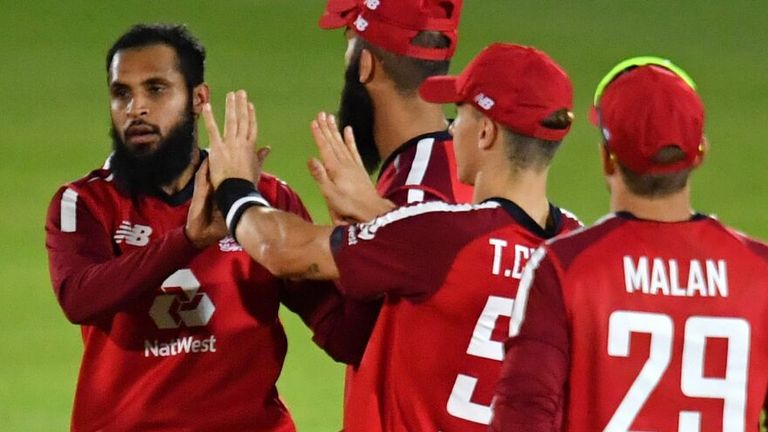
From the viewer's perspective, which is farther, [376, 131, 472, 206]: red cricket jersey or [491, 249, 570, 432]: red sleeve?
[376, 131, 472, 206]: red cricket jersey

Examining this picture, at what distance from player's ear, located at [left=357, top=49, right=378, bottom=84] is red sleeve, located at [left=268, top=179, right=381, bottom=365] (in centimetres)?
42

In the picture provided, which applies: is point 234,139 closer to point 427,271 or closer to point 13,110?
point 427,271

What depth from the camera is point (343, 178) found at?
424 centimetres

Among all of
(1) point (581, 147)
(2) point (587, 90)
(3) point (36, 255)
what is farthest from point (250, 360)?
(2) point (587, 90)

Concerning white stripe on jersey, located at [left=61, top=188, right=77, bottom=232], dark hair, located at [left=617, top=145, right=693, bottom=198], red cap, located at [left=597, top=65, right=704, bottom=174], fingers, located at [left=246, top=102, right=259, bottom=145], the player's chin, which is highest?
red cap, located at [left=597, top=65, right=704, bottom=174]

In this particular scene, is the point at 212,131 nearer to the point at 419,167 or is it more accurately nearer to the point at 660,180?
the point at 419,167

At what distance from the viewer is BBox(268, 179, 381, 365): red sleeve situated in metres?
4.38

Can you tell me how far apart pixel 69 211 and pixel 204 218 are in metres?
→ 0.58

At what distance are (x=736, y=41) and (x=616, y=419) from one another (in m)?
11.6

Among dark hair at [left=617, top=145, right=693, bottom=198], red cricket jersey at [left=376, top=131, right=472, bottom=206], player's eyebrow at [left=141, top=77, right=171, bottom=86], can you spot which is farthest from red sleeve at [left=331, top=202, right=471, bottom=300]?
player's eyebrow at [left=141, top=77, right=171, bottom=86]

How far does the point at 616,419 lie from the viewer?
11.0 ft

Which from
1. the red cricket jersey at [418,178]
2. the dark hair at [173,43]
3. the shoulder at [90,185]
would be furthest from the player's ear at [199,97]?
the red cricket jersey at [418,178]

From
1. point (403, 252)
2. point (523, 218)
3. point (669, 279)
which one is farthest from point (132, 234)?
point (669, 279)

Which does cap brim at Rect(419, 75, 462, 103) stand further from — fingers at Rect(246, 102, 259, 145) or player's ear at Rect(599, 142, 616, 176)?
player's ear at Rect(599, 142, 616, 176)
